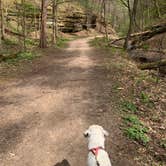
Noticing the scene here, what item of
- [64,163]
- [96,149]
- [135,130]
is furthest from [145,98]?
[96,149]

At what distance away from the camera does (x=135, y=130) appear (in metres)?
8.57

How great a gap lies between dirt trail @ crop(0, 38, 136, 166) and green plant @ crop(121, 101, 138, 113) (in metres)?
0.44

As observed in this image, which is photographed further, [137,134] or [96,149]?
[137,134]

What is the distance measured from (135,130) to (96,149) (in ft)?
11.0

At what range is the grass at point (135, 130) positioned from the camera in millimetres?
8255

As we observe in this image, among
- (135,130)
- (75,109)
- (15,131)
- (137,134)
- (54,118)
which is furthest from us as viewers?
(75,109)

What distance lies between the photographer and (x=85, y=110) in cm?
970

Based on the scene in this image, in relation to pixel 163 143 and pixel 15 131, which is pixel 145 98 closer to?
pixel 163 143

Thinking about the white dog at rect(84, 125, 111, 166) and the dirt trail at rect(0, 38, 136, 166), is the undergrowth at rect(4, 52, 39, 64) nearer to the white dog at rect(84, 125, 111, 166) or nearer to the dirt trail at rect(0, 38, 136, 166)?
the dirt trail at rect(0, 38, 136, 166)

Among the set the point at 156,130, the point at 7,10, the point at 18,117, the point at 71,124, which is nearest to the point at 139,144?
the point at 156,130

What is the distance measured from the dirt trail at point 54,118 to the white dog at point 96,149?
1259 mm

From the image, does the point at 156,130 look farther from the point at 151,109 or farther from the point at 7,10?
the point at 7,10

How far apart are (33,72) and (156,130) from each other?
7791 mm

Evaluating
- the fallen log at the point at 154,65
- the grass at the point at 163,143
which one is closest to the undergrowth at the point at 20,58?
the fallen log at the point at 154,65
